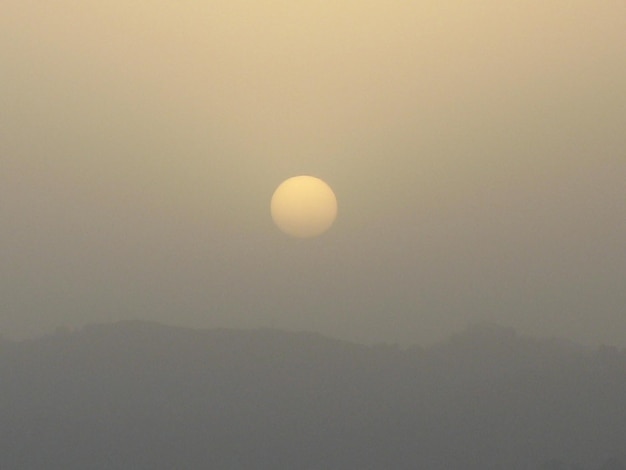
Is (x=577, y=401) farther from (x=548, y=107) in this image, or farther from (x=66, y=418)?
(x=548, y=107)

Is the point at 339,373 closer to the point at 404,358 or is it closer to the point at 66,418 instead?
the point at 404,358

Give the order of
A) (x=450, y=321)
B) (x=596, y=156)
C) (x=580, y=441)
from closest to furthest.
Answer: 1. (x=580, y=441)
2. (x=450, y=321)
3. (x=596, y=156)

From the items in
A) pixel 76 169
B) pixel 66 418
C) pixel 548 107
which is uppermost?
pixel 548 107

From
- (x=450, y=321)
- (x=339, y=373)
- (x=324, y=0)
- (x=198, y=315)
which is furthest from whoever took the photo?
(x=324, y=0)

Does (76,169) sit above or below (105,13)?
below

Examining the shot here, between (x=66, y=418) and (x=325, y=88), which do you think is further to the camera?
(x=325, y=88)

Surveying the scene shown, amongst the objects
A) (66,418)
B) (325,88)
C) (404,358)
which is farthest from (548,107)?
(66,418)

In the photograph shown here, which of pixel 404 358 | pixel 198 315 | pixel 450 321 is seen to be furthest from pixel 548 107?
pixel 198 315
